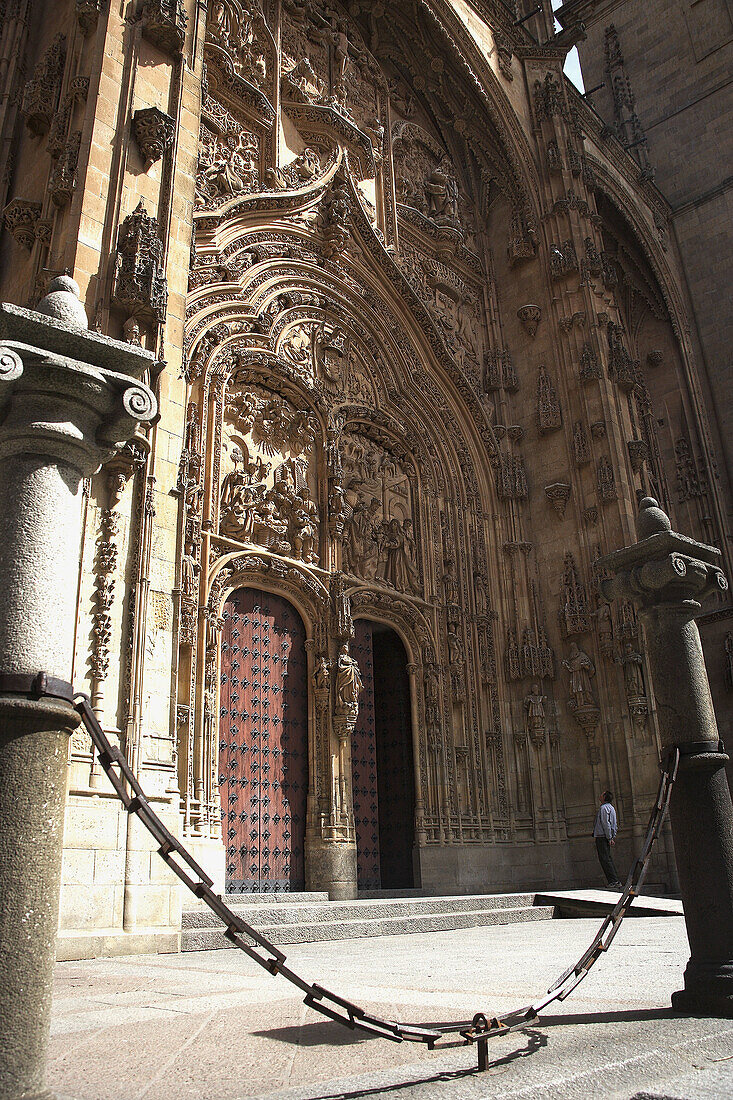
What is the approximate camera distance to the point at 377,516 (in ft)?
45.3

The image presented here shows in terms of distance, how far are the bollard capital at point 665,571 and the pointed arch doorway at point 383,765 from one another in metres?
8.33

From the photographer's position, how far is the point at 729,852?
388 cm

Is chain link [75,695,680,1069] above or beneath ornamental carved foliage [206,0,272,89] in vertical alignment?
beneath

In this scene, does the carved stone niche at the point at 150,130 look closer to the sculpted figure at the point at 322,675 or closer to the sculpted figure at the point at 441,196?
the sculpted figure at the point at 322,675

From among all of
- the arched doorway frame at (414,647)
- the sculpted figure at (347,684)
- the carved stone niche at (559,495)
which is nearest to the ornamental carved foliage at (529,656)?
the arched doorway frame at (414,647)

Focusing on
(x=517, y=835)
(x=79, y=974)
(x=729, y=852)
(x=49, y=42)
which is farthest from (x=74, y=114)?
(x=517, y=835)

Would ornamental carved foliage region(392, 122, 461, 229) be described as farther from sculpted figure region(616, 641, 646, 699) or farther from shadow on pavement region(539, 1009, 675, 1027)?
shadow on pavement region(539, 1009, 675, 1027)

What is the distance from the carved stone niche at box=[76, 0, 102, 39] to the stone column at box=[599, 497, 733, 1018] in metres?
8.60

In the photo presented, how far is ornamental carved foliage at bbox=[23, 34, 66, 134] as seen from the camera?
9945 millimetres

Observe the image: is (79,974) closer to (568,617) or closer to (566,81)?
(568,617)

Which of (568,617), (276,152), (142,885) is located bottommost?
(142,885)

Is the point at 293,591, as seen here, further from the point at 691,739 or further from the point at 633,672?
the point at 691,739

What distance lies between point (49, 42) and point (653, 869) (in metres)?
14.0

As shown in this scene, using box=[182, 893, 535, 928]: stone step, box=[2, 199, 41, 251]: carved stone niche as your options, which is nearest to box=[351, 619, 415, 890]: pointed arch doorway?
box=[182, 893, 535, 928]: stone step
